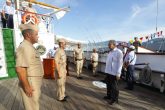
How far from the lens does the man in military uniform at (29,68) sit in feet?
9.90

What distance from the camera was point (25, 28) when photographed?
10.4ft

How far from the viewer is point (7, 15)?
38.2 feet

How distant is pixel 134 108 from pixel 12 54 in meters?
7.63

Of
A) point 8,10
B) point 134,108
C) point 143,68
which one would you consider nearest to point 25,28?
point 134,108

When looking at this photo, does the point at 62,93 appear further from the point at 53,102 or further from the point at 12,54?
the point at 12,54

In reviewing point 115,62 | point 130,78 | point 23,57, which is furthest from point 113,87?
point 23,57

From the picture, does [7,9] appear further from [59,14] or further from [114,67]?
[114,67]

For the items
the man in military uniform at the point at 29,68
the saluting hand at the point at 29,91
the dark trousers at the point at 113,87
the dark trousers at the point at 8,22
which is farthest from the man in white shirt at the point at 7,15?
the saluting hand at the point at 29,91

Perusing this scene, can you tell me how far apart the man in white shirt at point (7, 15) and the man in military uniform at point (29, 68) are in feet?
28.9

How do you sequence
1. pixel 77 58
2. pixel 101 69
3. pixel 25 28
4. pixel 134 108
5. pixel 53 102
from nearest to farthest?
pixel 25 28
pixel 134 108
pixel 53 102
pixel 77 58
pixel 101 69

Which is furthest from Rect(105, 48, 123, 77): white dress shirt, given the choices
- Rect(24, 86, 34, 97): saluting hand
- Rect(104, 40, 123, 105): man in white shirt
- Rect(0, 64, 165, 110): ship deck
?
Rect(24, 86, 34, 97): saluting hand

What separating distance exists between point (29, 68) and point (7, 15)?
368 inches

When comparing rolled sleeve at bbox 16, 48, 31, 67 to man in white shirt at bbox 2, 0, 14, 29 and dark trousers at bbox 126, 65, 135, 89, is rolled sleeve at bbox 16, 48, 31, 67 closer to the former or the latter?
dark trousers at bbox 126, 65, 135, 89

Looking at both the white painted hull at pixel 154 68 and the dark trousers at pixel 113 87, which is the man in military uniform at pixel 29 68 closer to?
the dark trousers at pixel 113 87
